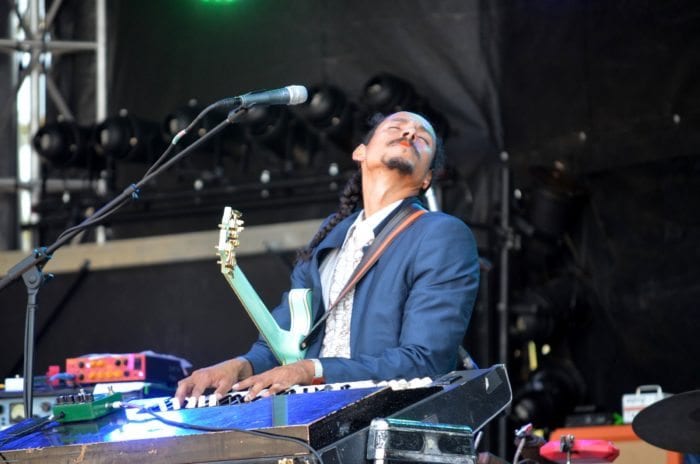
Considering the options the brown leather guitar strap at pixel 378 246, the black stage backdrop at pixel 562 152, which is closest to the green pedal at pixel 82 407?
the brown leather guitar strap at pixel 378 246

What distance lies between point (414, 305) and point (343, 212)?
93 centimetres

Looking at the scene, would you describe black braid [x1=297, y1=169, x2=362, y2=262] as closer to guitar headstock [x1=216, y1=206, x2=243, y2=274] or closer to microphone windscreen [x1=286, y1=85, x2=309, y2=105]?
microphone windscreen [x1=286, y1=85, x2=309, y2=105]

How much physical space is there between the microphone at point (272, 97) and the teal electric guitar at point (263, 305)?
1.24 feet

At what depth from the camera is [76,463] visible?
3166mm

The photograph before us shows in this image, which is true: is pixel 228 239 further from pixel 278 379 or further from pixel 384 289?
pixel 384 289

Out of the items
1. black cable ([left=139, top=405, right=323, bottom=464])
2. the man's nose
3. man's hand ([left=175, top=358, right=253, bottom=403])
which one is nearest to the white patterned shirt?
the man's nose

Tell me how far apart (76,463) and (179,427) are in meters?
0.27

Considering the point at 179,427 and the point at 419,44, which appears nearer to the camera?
the point at 179,427

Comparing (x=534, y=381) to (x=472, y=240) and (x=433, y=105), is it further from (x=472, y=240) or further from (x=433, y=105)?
(x=472, y=240)

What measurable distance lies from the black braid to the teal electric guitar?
0.48m

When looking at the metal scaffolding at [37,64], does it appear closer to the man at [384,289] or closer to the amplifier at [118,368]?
the amplifier at [118,368]

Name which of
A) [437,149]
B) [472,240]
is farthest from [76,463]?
[437,149]

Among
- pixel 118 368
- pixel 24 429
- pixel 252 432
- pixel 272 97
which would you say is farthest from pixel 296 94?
pixel 118 368

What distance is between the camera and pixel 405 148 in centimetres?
492
